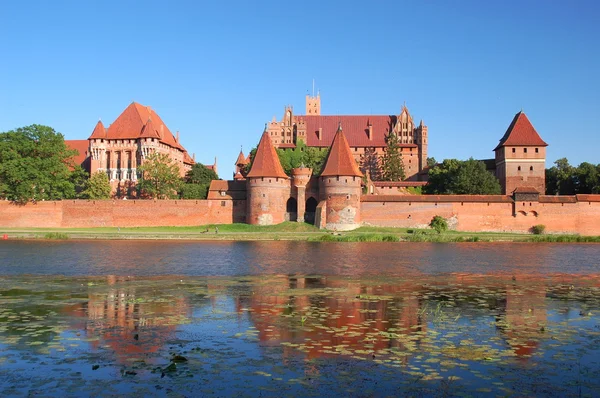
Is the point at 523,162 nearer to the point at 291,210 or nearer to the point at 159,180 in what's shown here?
the point at 291,210

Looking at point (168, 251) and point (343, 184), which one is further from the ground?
point (343, 184)

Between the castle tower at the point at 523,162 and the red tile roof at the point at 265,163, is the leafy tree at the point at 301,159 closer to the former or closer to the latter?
the red tile roof at the point at 265,163

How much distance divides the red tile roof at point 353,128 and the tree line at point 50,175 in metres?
20.9

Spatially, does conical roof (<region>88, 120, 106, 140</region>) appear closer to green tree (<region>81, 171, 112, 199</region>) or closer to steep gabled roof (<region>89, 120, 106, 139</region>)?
steep gabled roof (<region>89, 120, 106, 139</region>)

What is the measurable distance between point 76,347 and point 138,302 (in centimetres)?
430

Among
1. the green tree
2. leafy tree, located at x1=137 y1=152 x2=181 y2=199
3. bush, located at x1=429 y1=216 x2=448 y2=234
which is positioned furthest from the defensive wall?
the green tree

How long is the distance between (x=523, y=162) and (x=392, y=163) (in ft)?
47.6

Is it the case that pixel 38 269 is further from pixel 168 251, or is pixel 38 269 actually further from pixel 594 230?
pixel 594 230

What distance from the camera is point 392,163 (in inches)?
2603

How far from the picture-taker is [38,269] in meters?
20.2

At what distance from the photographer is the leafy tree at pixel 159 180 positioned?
5275 cm

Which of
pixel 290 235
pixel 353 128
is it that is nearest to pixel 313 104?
pixel 353 128

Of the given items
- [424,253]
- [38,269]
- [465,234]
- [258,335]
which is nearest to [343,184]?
[465,234]

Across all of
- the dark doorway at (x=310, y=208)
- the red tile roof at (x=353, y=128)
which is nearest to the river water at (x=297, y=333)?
the dark doorway at (x=310, y=208)
